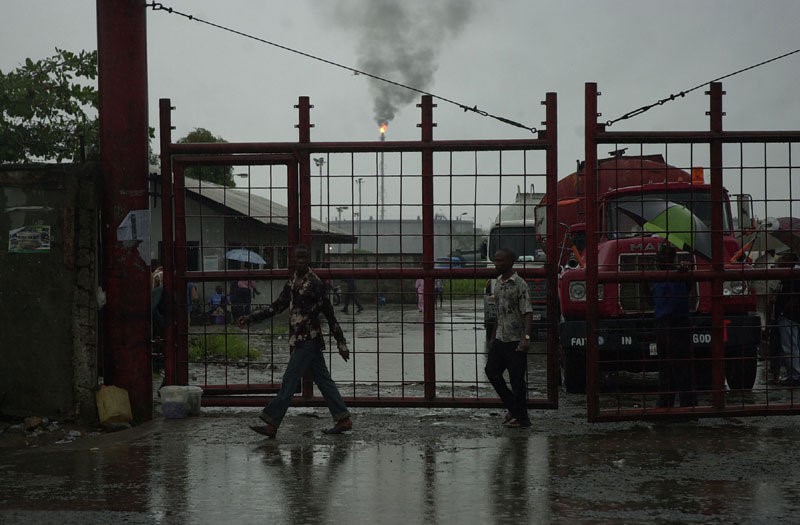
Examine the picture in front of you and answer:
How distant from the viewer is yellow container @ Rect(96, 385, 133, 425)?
9.70 meters

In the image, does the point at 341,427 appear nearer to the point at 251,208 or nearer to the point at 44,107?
the point at 44,107

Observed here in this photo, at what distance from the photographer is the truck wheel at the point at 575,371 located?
12.1 meters

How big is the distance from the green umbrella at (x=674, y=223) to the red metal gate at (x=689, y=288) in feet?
0.10

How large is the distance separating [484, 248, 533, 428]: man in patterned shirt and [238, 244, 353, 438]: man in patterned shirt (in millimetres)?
1520

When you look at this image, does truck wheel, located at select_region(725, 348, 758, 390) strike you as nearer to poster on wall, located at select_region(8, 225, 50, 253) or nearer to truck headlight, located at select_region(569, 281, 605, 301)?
truck headlight, located at select_region(569, 281, 605, 301)

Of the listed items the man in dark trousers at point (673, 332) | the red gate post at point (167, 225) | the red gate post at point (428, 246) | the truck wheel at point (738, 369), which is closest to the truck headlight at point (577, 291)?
the man in dark trousers at point (673, 332)

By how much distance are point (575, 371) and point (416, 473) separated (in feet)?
16.7

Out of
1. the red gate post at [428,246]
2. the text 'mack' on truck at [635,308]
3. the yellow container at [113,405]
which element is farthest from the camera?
the text 'mack' on truck at [635,308]

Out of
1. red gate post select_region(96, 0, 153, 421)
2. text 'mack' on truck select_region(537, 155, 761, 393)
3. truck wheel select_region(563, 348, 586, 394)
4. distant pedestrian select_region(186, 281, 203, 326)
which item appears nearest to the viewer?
red gate post select_region(96, 0, 153, 421)

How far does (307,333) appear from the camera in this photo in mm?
9336

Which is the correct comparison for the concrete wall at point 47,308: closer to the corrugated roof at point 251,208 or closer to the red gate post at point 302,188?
the corrugated roof at point 251,208

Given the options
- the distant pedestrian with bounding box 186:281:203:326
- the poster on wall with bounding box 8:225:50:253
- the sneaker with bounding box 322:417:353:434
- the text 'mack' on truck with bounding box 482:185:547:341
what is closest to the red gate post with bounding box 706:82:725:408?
the sneaker with bounding box 322:417:353:434

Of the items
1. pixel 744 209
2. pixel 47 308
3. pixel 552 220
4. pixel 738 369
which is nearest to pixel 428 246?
pixel 552 220

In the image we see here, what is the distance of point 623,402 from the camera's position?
11680 millimetres
